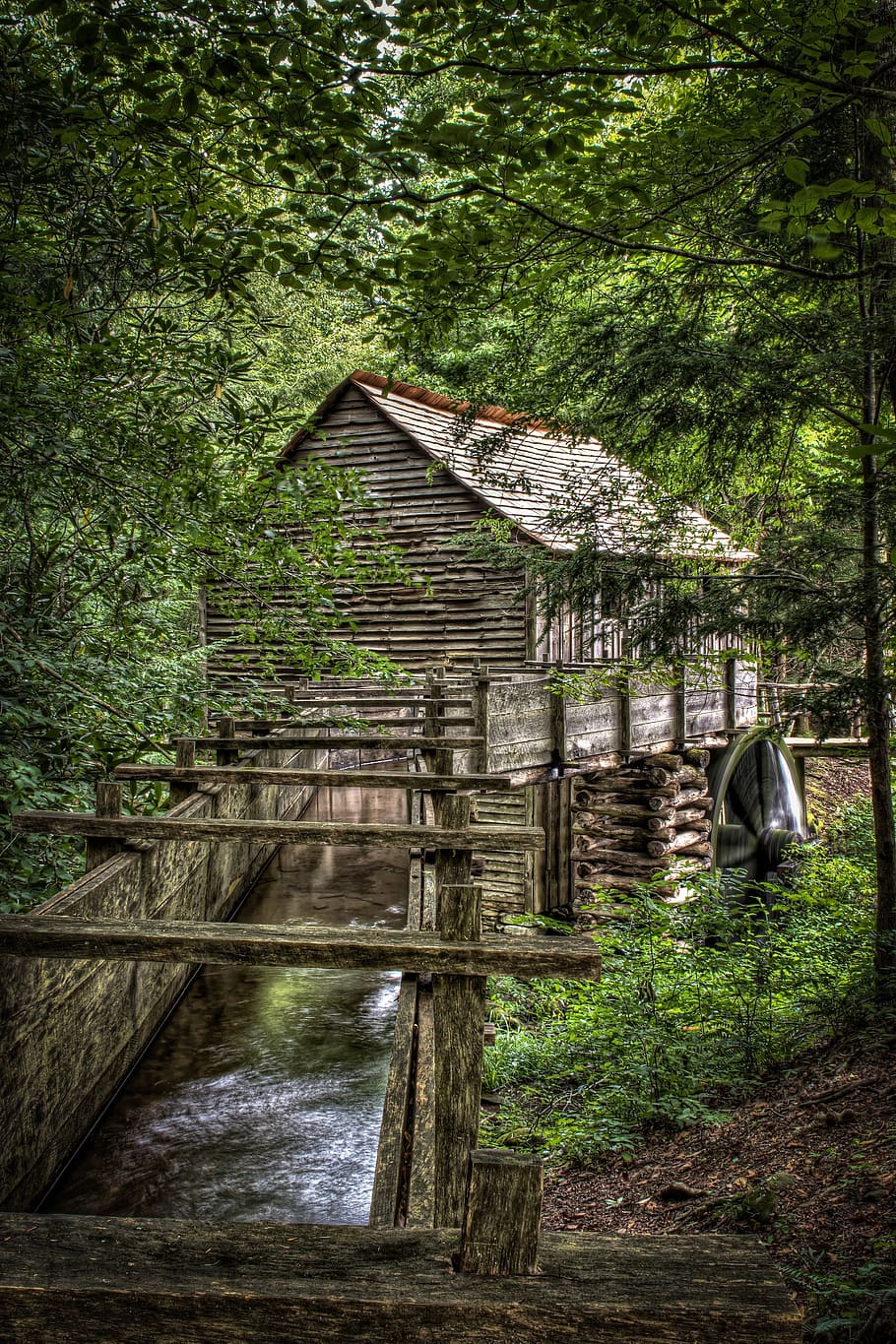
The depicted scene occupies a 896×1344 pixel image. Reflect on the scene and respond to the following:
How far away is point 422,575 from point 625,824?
5.76 m

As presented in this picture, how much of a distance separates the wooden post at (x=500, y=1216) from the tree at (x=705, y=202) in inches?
113

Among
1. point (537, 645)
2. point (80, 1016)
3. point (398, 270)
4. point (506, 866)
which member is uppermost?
point (398, 270)

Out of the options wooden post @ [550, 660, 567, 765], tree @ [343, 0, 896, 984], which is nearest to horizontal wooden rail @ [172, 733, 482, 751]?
tree @ [343, 0, 896, 984]

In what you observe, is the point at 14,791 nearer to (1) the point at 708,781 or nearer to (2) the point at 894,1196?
(2) the point at 894,1196

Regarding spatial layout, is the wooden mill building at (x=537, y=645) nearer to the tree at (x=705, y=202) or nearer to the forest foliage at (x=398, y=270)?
the forest foliage at (x=398, y=270)

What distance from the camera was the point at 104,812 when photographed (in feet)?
12.4

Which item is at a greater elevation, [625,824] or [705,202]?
[705,202]

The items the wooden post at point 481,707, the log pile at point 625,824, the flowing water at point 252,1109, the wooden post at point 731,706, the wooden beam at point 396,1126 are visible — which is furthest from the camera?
the wooden post at point 731,706

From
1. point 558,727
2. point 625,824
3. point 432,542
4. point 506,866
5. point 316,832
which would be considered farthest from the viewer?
point 432,542

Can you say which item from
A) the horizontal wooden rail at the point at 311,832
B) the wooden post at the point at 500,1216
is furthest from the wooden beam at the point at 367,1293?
the horizontal wooden rail at the point at 311,832

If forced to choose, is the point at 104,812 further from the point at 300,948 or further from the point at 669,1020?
the point at 669,1020

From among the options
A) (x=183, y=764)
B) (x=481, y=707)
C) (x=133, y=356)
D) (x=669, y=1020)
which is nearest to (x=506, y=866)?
(x=481, y=707)

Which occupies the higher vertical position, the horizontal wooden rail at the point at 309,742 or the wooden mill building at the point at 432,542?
the wooden mill building at the point at 432,542

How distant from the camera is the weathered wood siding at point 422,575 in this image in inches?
587
